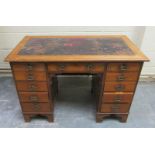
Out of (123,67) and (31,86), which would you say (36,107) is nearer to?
(31,86)

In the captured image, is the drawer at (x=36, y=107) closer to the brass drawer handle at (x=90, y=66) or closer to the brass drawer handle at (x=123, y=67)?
the brass drawer handle at (x=90, y=66)

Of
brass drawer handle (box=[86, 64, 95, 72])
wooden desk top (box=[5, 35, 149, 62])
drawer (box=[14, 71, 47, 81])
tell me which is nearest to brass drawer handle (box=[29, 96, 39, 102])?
drawer (box=[14, 71, 47, 81])

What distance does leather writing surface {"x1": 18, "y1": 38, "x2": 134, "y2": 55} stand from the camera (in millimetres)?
1352

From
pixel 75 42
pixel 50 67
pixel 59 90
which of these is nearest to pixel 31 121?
pixel 59 90

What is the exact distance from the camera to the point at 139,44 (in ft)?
7.20

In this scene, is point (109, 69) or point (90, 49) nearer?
point (109, 69)

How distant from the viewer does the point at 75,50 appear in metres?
1.39

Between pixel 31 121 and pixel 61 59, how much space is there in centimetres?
91

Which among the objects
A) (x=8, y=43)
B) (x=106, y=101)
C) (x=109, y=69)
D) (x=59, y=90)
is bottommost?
(x=59, y=90)

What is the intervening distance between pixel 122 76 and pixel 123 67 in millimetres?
95

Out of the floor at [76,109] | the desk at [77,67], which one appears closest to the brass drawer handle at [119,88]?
the desk at [77,67]
